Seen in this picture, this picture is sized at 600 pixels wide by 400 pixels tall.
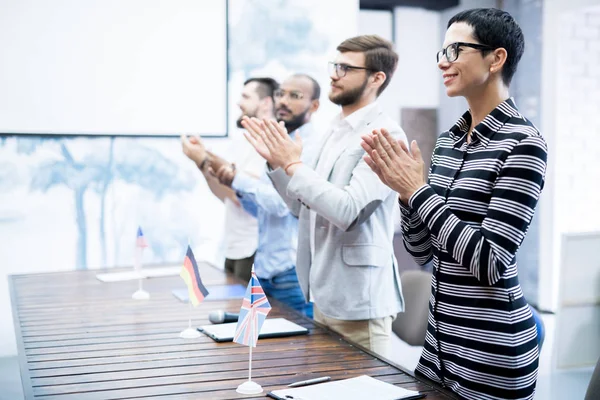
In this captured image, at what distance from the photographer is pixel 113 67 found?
4.46 metres

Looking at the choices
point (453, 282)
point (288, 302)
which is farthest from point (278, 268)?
point (453, 282)

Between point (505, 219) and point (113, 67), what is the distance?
349 cm

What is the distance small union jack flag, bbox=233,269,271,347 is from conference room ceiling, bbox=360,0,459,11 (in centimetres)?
398

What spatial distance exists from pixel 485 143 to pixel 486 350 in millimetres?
452

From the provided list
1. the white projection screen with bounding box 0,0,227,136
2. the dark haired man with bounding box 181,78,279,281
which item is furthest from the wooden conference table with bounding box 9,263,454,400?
the white projection screen with bounding box 0,0,227,136

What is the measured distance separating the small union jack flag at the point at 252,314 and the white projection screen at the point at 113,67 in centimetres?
308

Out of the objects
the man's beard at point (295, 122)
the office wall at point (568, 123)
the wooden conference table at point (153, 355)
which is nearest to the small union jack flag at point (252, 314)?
the wooden conference table at point (153, 355)

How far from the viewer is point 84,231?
14.6 feet

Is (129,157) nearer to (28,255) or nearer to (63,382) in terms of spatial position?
(28,255)

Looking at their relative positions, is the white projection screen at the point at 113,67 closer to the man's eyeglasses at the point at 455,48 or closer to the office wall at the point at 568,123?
the office wall at the point at 568,123

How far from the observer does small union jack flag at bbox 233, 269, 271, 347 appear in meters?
1.62

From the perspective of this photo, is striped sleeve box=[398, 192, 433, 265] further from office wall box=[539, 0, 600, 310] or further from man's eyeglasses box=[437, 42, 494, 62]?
office wall box=[539, 0, 600, 310]

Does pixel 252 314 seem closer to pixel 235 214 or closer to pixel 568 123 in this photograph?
pixel 235 214

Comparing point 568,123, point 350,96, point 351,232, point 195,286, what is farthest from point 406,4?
point 195,286
